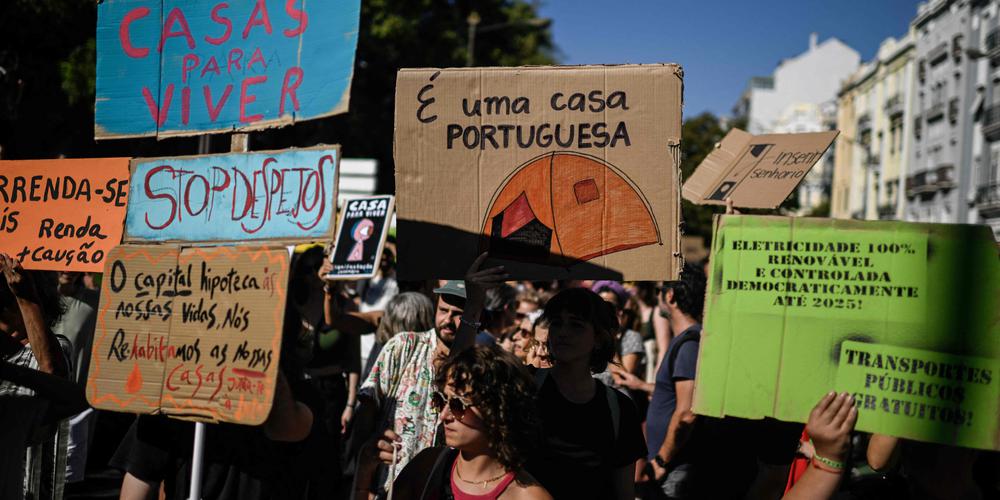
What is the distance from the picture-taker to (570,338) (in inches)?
148

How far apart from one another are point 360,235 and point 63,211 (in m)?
4.53

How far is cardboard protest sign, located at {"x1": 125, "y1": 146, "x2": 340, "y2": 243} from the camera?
3.22 meters

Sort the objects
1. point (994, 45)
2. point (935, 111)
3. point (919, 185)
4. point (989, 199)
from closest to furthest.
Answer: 1. point (994, 45)
2. point (989, 199)
3. point (935, 111)
4. point (919, 185)

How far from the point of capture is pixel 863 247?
2.66 meters

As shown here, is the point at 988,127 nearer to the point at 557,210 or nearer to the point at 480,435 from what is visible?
the point at 557,210

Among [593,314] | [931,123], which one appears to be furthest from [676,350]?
[931,123]

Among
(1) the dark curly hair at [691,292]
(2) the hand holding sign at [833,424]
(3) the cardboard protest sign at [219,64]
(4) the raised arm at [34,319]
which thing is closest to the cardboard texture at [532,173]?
(3) the cardboard protest sign at [219,64]

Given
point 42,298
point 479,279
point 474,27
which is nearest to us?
point 479,279

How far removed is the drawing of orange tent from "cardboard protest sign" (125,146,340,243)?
637 millimetres

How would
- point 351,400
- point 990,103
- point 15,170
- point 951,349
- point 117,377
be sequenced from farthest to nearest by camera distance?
point 990,103, point 351,400, point 15,170, point 117,377, point 951,349

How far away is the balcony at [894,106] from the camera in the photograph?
50.8m

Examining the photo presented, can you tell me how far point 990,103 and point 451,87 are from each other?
42.2m

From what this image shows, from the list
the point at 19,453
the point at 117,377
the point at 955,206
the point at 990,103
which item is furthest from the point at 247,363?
the point at 955,206

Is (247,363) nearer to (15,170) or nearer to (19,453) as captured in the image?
(19,453)
